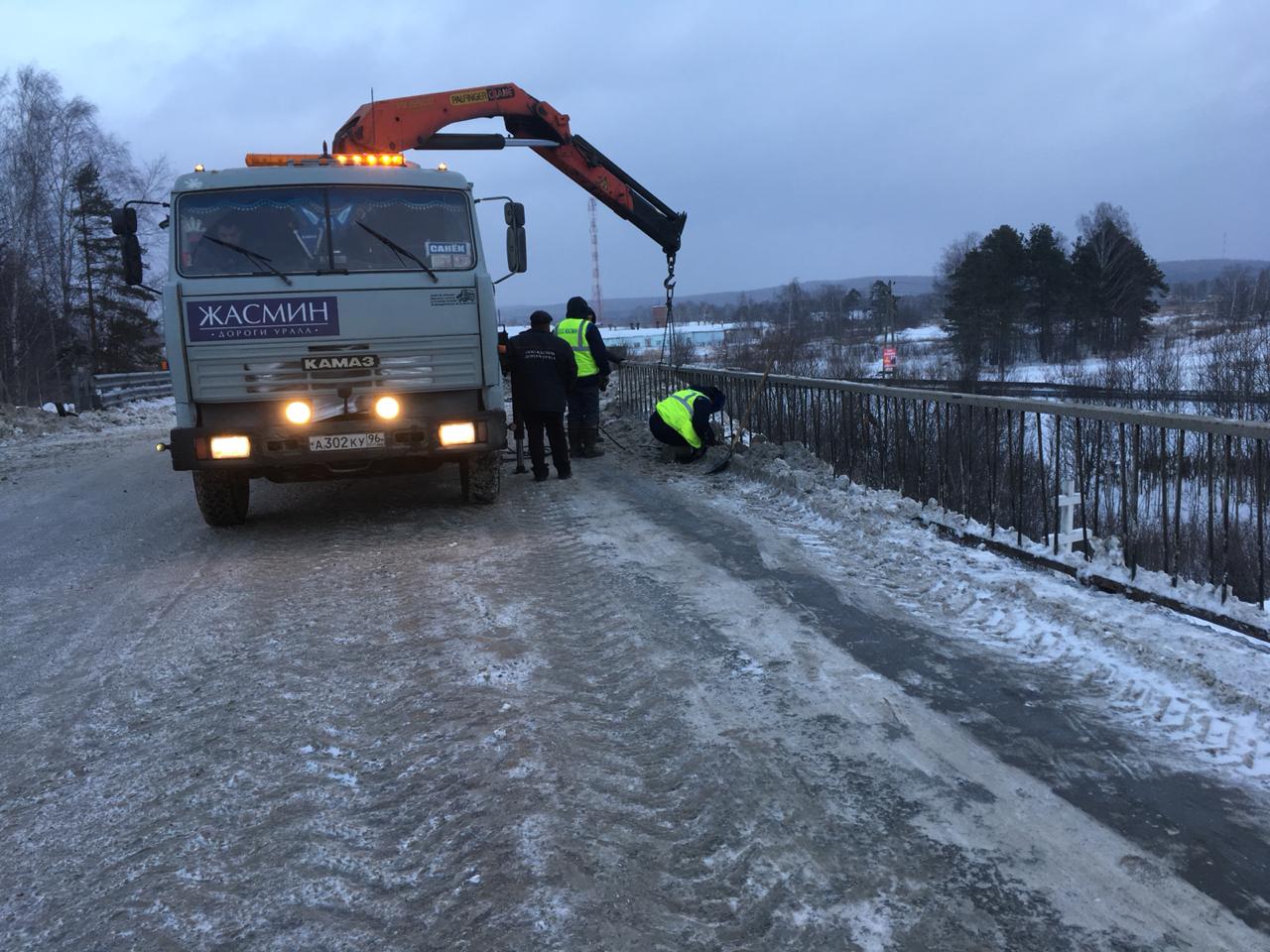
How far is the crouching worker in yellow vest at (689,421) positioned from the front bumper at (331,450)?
3.52m

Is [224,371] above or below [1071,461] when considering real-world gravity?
above

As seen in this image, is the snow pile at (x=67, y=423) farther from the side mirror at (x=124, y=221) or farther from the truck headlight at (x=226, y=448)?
the truck headlight at (x=226, y=448)

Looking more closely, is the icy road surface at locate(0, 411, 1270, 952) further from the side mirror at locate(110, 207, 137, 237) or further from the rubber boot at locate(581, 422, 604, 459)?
the rubber boot at locate(581, 422, 604, 459)

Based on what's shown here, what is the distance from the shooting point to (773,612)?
5297 mm

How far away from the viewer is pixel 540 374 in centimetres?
945

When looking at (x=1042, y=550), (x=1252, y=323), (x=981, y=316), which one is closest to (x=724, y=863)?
(x=1042, y=550)

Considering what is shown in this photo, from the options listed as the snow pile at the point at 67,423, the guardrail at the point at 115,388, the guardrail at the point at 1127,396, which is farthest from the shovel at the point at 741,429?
the guardrail at the point at 115,388

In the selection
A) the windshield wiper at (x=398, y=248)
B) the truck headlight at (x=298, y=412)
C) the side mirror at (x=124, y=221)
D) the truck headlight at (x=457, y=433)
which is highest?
Result: the side mirror at (x=124, y=221)

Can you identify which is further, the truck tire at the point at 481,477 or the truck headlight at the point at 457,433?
the truck tire at the point at 481,477

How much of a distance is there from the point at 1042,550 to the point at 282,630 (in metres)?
4.58

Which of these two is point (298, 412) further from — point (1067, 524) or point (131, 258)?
point (1067, 524)

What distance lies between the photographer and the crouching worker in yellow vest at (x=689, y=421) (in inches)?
421

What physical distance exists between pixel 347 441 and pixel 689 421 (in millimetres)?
4515

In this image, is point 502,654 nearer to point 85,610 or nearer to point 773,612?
point 773,612
